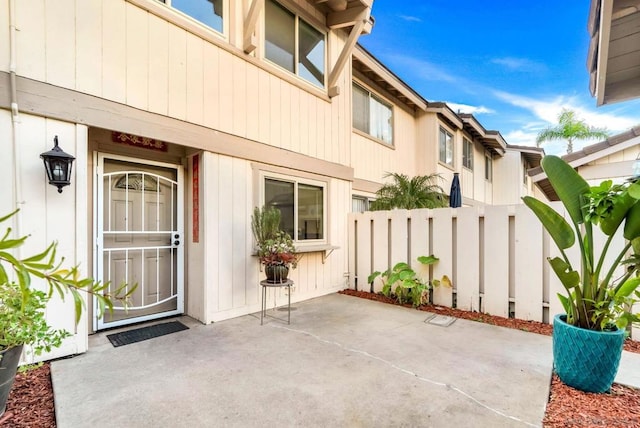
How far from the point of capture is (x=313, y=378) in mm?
2746

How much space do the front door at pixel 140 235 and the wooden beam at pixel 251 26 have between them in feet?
7.07

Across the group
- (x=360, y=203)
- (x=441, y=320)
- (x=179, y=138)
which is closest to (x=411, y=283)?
(x=441, y=320)

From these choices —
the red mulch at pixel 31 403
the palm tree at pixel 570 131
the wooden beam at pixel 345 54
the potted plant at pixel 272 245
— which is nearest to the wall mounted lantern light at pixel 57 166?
the red mulch at pixel 31 403

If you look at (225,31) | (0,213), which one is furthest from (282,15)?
(0,213)

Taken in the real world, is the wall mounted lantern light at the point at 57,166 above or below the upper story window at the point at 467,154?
below

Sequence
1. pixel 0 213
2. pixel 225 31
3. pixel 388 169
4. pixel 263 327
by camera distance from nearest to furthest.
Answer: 1. pixel 0 213
2. pixel 263 327
3. pixel 225 31
4. pixel 388 169

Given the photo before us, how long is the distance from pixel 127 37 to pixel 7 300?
9.84 feet

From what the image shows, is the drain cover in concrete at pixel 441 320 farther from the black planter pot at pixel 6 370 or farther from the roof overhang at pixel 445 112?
the roof overhang at pixel 445 112

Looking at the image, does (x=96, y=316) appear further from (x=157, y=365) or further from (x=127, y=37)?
(x=127, y=37)

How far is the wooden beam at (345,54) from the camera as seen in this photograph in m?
5.94

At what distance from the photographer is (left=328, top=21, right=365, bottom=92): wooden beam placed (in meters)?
5.94

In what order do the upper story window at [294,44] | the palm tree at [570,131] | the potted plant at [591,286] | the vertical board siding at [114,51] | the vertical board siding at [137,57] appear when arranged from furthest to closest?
the palm tree at [570,131]
the upper story window at [294,44]
the vertical board siding at [137,57]
the vertical board siding at [114,51]
the potted plant at [591,286]

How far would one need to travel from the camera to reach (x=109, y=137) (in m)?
3.95

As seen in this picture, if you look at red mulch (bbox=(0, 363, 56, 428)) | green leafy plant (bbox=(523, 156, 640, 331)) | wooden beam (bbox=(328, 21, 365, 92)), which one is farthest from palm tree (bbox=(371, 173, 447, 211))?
red mulch (bbox=(0, 363, 56, 428))
